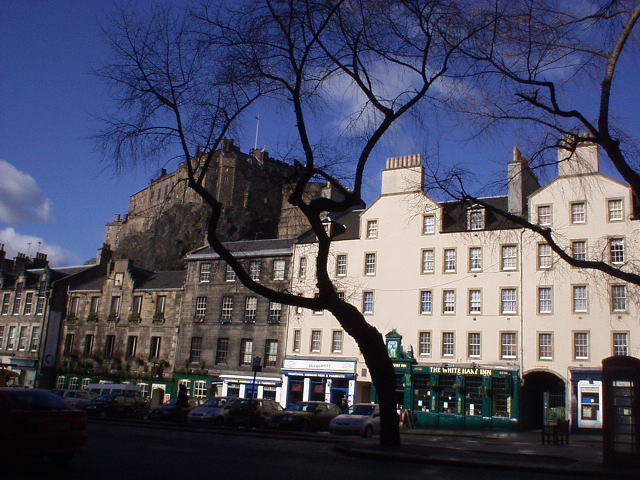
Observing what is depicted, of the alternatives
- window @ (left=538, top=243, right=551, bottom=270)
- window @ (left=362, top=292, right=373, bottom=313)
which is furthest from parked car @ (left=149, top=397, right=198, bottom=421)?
window @ (left=538, top=243, right=551, bottom=270)

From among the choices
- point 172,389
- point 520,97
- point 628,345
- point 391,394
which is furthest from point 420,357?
point 520,97

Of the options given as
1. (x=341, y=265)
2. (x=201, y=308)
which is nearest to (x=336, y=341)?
(x=341, y=265)

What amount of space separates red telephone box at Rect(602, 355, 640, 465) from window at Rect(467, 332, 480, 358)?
23.6m

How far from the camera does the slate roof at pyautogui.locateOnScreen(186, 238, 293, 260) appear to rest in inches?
1882

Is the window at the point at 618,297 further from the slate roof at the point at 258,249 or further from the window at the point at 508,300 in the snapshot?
the slate roof at the point at 258,249

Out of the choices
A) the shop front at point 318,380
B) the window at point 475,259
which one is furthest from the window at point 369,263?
the window at point 475,259

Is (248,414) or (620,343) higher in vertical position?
(620,343)

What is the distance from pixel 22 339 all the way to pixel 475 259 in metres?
41.5

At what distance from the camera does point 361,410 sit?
1057 inches

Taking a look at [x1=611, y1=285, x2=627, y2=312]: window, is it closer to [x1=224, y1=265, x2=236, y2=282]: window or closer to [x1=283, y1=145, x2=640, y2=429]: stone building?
[x1=283, y1=145, x2=640, y2=429]: stone building

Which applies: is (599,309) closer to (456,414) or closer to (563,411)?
(563,411)

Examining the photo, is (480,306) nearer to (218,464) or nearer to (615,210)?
(615,210)

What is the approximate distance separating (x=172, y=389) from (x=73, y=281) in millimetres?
16361

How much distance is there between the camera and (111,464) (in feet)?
39.5
